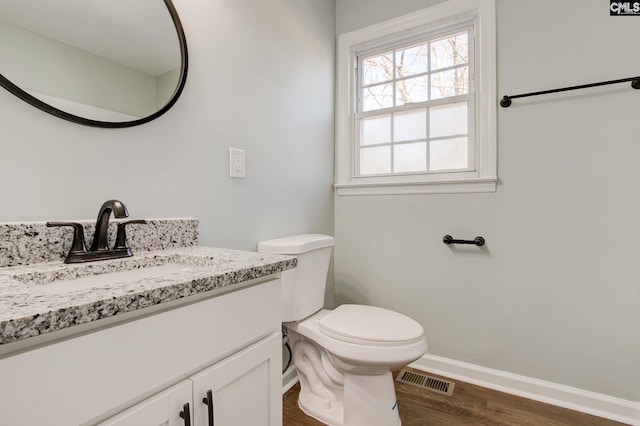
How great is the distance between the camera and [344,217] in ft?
6.90

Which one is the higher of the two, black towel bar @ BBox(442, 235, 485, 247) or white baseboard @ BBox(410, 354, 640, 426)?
black towel bar @ BBox(442, 235, 485, 247)

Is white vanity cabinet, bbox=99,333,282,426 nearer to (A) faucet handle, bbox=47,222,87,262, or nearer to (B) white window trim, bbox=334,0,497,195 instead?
(A) faucet handle, bbox=47,222,87,262

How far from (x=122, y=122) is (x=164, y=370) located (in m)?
0.78

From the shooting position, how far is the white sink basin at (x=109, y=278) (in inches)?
27.8

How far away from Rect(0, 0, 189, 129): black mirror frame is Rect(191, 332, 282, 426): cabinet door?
789 mm

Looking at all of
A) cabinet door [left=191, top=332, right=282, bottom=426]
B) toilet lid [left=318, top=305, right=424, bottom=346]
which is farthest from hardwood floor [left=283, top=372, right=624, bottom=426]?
cabinet door [left=191, top=332, right=282, bottom=426]

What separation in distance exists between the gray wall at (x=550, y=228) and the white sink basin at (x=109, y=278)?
1.40 meters

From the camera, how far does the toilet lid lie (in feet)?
3.93

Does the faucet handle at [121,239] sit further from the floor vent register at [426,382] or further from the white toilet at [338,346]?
the floor vent register at [426,382]

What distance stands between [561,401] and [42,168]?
7.63 ft

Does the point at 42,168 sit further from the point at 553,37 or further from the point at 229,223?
the point at 553,37

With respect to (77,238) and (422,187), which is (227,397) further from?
(422,187)

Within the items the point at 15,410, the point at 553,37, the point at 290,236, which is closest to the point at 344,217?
the point at 290,236

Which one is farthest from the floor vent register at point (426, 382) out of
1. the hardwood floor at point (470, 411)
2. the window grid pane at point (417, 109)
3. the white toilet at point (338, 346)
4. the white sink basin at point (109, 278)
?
the white sink basin at point (109, 278)
